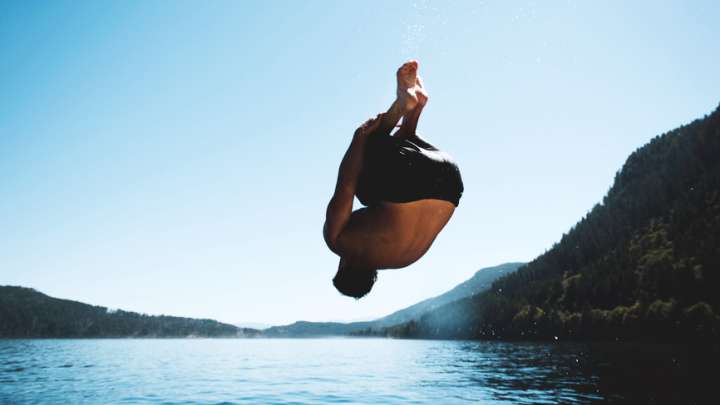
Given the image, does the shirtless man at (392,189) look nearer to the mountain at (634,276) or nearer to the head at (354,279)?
the head at (354,279)

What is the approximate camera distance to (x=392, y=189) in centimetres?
331

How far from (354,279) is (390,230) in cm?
70

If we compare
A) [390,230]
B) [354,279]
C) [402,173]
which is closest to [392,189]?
[402,173]

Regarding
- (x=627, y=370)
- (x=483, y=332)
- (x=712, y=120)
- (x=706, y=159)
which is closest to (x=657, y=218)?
(x=706, y=159)

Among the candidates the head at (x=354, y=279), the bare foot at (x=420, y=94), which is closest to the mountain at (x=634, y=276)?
the head at (x=354, y=279)

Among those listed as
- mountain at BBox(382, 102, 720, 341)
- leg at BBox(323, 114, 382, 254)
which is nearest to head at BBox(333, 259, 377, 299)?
leg at BBox(323, 114, 382, 254)

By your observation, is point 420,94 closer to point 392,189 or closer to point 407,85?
point 407,85

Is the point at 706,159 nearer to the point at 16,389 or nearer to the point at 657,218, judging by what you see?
the point at 657,218

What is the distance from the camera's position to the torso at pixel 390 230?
3.30 meters

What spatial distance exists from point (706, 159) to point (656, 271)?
93439mm

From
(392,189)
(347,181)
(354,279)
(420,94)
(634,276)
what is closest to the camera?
(347,181)

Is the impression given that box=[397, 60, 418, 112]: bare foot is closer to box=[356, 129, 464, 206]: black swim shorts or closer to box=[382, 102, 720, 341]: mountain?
box=[356, 129, 464, 206]: black swim shorts

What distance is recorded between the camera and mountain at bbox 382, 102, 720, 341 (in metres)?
95.9

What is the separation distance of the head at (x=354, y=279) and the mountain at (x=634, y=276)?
97316 mm
